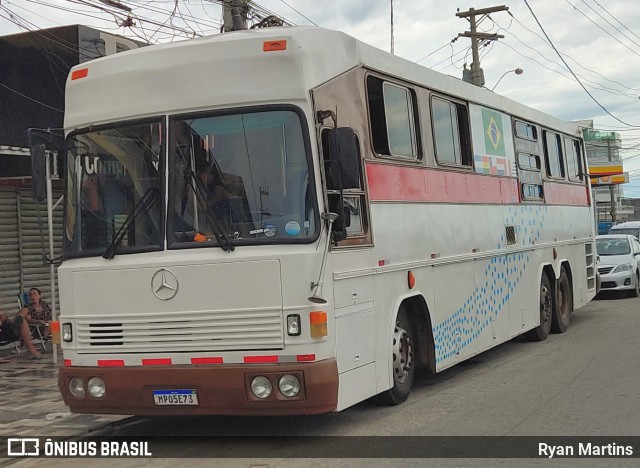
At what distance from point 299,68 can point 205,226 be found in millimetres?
1508

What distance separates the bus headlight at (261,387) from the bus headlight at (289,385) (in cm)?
9

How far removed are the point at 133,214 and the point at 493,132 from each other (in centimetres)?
603

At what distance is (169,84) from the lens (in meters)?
6.86

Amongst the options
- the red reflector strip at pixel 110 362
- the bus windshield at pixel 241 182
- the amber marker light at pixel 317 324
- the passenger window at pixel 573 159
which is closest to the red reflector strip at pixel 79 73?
the bus windshield at pixel 241 182

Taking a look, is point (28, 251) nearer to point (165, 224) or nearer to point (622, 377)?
point (165, 224)

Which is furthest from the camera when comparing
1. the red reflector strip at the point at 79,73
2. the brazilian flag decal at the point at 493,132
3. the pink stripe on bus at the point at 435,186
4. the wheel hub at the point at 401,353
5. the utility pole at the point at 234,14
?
the utility pole at the point at 234,14

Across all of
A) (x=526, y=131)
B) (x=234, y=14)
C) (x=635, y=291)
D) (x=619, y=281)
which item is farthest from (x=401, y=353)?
(x=635, y=291)

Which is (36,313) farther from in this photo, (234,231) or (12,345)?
(234,231)

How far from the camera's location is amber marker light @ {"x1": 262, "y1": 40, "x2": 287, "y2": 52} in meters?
6.68

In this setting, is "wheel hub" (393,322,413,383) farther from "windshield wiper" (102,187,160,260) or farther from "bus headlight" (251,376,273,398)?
"windshield wiper" (102,187,160,260)

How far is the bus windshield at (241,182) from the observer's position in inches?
256

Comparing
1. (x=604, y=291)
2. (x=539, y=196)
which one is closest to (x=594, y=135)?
(x=604, y=291)

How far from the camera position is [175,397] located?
6574 mm

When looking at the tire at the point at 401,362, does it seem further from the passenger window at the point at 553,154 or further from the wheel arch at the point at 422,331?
the passenger window at the point at 553,154
